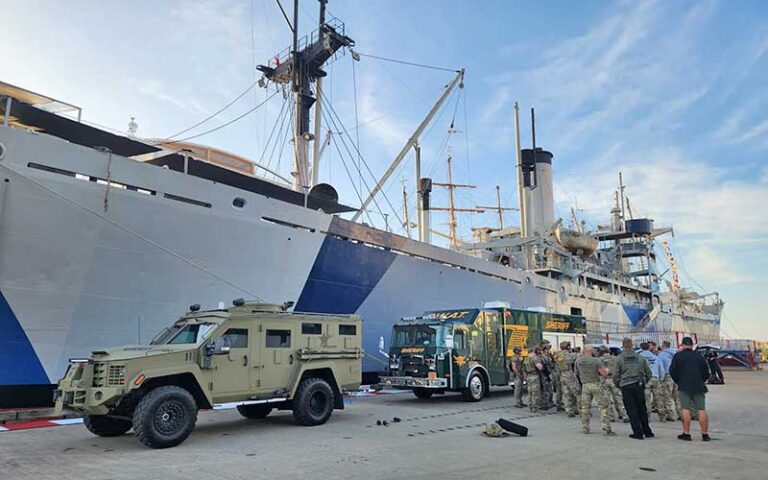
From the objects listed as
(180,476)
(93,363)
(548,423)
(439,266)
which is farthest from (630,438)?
(439,266)

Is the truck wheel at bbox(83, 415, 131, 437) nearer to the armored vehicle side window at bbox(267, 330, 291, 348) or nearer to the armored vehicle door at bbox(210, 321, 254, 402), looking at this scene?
the armored vehicle door at bbox(210, 321, 254, 402)

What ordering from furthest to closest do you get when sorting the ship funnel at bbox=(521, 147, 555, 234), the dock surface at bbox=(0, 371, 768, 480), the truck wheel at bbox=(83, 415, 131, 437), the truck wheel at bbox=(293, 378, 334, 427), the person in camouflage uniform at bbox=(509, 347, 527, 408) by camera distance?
the ship funnel at bbox=(521, 147, 555, 234) → the person in camouflage uniform at bbox=(509, 347, 527, 408) → the truck wheel at bbox=(293, 378, 334, 427) → the truck wheel at bbox=(83, 415, 131, 437) → the dock surface at bbox=(0, 371, 768, 480)

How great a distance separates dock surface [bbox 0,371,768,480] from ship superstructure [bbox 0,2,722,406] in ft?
8.33

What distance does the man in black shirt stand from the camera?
7832mm

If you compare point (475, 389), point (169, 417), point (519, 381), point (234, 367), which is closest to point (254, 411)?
point (234, 367)

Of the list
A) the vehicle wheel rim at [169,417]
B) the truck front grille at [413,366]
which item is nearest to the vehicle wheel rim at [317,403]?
the vehicle wheel rim at [169,417]

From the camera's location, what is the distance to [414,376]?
13258 millimetres

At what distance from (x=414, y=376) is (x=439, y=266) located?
8562mm

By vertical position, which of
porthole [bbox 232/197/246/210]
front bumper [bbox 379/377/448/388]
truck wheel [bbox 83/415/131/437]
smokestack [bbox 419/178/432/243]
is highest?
smokestack [bbox 419/178/432/243]

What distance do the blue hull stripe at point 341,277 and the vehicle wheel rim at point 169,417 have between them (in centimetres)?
747

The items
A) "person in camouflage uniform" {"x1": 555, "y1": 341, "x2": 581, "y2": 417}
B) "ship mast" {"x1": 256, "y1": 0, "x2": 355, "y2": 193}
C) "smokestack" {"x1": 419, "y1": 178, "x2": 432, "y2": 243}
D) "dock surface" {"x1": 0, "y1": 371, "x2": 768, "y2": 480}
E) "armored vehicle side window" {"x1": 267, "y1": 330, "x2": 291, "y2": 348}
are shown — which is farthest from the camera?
"smokestack" {"x1": 419, "y1": 178, "x2": 432, "y2": 243}

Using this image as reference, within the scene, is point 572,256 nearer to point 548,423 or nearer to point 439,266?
point 439,266

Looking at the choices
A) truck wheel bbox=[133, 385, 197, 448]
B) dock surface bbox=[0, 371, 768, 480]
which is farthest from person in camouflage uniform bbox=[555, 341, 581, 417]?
truck wheel bbox=[133, 385, 197, 448]

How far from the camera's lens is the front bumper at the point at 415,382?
12859 mm
